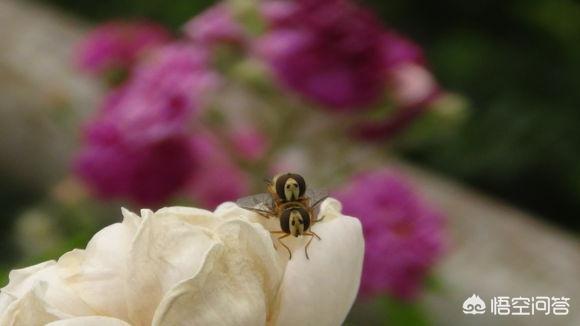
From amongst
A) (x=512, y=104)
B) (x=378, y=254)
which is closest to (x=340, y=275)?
(x=378, y=254)

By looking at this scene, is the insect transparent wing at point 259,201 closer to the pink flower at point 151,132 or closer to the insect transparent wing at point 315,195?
the insect transparent wing at point 315,195

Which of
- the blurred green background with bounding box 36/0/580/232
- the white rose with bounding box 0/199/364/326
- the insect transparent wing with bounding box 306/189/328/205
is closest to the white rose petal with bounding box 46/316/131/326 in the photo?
the white rose with bounding box 0/199/364/326

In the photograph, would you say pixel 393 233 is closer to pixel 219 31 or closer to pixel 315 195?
pixel 219 31

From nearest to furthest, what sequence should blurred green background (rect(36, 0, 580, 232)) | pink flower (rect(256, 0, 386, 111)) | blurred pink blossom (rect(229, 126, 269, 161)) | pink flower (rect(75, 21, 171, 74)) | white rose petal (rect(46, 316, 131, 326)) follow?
white rose petal (rect(46, 316, 131, 326))
pink flower (rect(256, 0, 386, 111))
blurred pink blossom (rect(229, 126, 269, 161))
pink flower (rect(75, 21, 171, 74))
blurred green background (rect(36, 0, 580, 232))

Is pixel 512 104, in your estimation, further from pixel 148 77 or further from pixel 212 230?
pixel 212 230

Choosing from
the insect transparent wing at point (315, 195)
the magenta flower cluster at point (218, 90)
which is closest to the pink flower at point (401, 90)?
the magenta flower cluster at point (218, 90)

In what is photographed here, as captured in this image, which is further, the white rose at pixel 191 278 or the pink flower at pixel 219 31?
the pink flower at pixel 219 31

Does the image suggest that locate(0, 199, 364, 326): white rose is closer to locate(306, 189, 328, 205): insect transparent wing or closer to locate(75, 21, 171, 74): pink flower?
locate(306, 189, 328, 205): insect transparent wing
